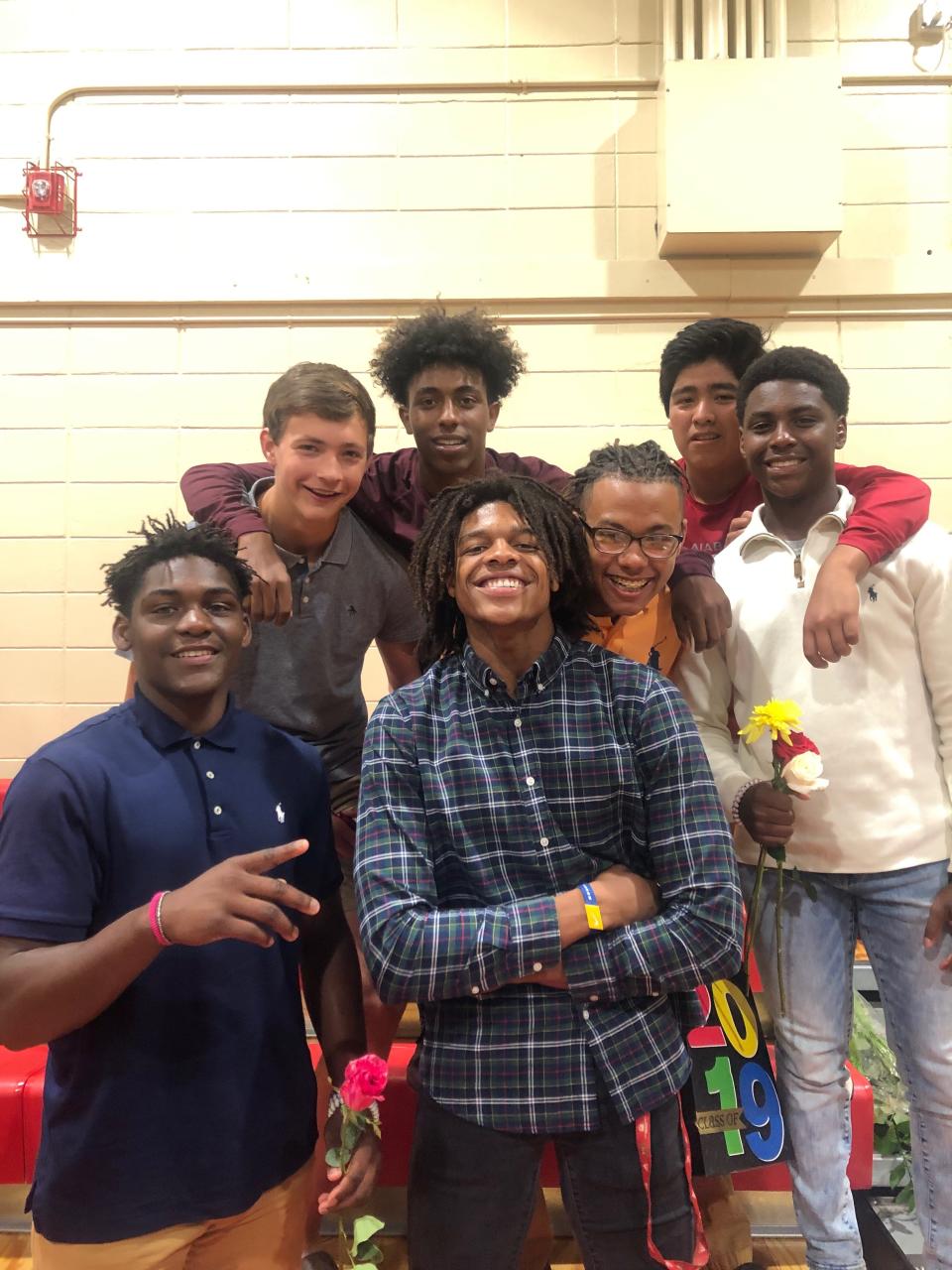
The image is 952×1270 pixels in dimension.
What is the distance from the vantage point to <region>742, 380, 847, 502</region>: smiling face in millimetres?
1832

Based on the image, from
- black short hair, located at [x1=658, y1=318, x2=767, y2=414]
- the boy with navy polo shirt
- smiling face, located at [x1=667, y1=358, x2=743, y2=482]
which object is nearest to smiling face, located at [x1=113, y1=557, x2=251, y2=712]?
the boy with navy polo shirt

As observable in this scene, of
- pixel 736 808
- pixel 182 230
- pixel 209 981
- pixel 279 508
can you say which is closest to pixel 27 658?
pixel 182 230

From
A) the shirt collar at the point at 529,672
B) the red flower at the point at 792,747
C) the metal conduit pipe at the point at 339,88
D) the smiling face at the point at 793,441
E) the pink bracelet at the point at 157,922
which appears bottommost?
the pink bracelet at the point at 157,922

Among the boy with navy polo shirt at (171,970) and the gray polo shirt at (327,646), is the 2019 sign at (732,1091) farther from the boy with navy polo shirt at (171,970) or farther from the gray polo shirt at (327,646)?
the gray polo shirt at (327,646)

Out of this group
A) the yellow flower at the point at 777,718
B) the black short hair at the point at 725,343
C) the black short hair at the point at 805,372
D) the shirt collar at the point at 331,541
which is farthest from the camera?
the black short hair at the point at 725,343

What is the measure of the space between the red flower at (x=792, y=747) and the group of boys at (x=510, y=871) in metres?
0.09

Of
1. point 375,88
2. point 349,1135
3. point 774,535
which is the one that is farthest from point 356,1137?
point 375,88

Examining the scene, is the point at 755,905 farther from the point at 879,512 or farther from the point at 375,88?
the point at 375,88

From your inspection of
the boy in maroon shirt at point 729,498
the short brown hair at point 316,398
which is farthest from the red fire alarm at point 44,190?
the boy in maroon shirt at point 729,498

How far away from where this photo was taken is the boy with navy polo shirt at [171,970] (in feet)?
3.88

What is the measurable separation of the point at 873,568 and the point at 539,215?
2.77 m

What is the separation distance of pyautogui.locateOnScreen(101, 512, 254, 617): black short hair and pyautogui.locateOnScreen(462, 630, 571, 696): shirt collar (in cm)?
46

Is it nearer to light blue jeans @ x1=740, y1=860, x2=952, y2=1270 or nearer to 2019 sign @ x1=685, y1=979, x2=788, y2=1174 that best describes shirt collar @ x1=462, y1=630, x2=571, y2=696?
2019 sign @ x1=685, y1=979, x2=788, y2=1174

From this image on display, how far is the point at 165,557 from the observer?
151 cm
